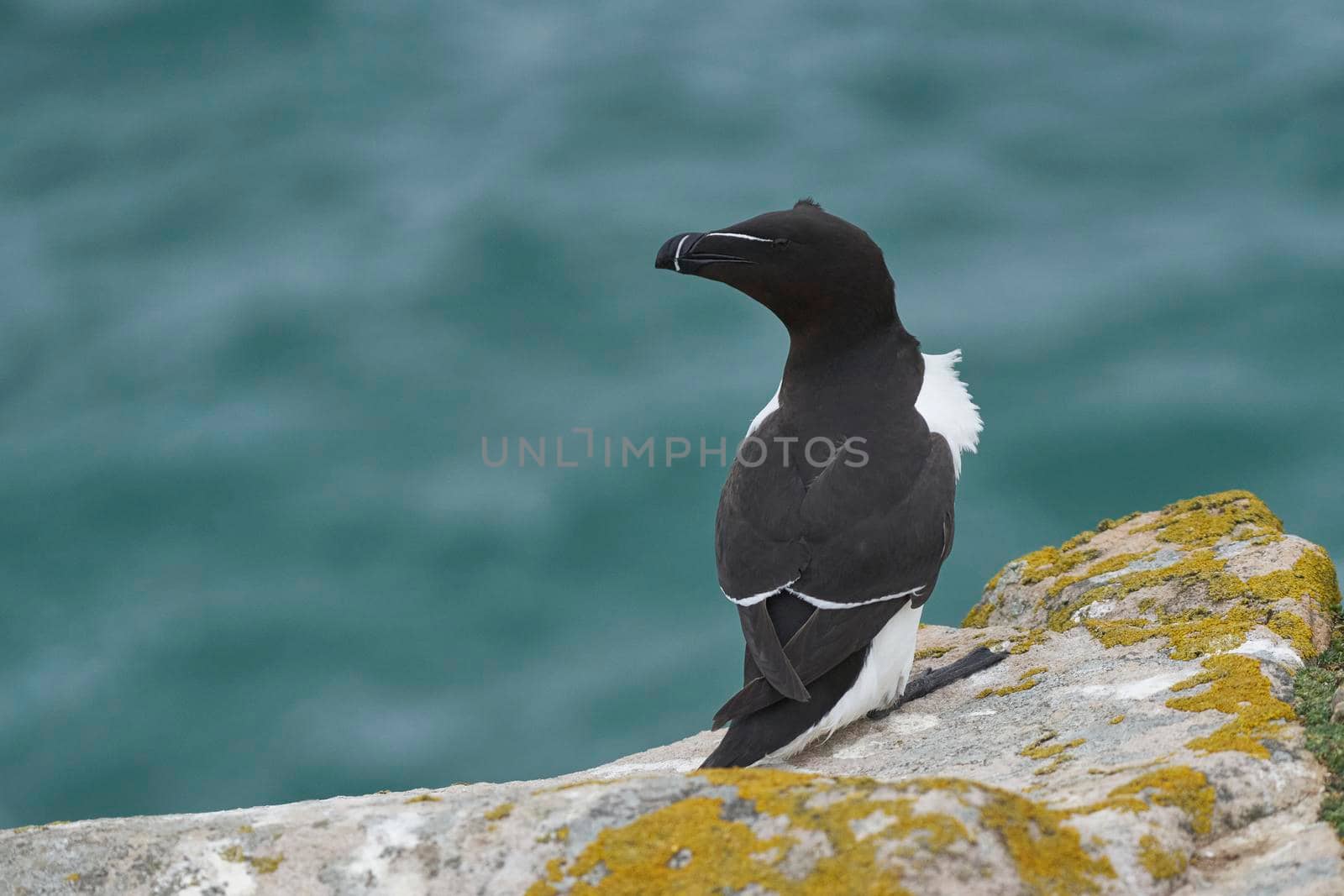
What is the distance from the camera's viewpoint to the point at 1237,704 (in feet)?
12.0

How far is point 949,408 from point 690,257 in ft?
3.96

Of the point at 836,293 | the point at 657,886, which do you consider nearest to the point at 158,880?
the point at 657,886

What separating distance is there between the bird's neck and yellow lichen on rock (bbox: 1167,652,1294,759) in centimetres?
167

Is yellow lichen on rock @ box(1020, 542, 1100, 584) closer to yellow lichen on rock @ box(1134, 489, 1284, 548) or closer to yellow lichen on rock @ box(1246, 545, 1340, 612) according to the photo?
yellow lichen on rock @ box(1134, 489, 1284, 548)

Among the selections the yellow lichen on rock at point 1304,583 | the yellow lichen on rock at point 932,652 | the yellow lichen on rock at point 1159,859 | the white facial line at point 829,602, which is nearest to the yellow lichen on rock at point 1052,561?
the yellow lichen on rock at point 932,652

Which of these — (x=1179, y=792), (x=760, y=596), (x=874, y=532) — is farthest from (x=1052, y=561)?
(x=1179, y=792)

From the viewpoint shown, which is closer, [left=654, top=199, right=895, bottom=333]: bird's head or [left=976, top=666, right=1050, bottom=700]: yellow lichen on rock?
[left=976, top=666, right=1050, bottom=700]: yellow lichen on rock

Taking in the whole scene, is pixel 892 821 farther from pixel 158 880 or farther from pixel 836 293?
pixel 836 293

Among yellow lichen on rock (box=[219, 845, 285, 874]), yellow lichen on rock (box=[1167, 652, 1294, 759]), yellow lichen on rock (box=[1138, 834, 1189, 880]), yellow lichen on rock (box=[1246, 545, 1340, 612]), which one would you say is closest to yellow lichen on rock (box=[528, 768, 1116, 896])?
yellow lichen on rock (box=[1138, 834, 1189, 880])

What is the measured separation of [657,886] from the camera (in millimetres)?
2623

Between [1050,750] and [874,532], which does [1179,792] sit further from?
[874,532]

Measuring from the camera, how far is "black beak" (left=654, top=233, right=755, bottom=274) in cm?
544

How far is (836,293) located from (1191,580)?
5.74 feet

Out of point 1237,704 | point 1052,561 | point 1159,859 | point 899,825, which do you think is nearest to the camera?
point 899,825
